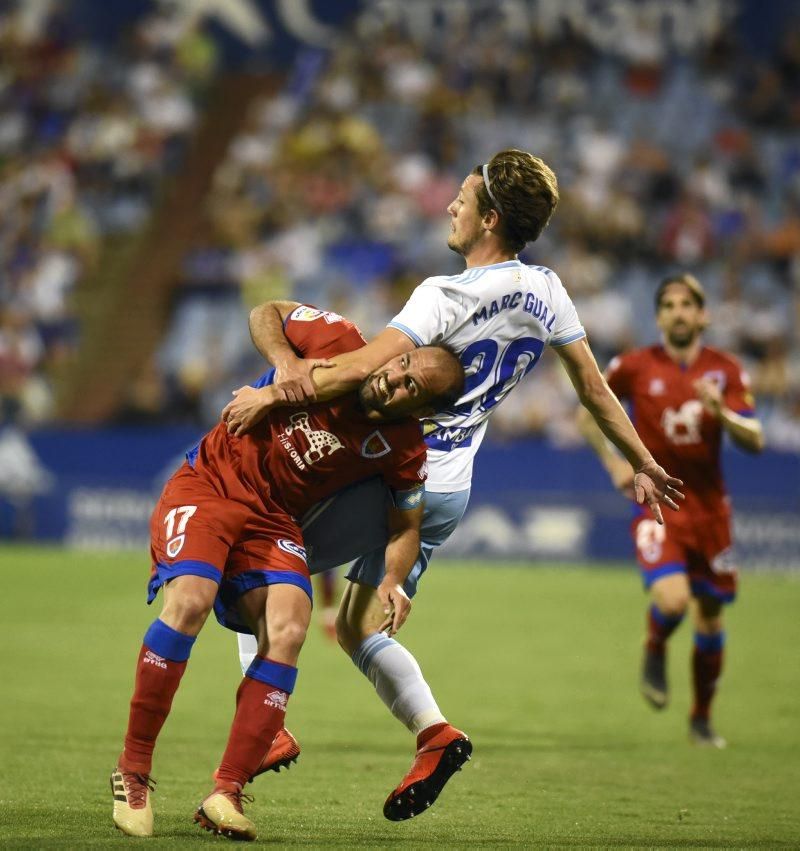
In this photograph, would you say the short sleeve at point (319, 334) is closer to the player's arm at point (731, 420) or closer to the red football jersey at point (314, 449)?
the red football jersey at point (314, 449)

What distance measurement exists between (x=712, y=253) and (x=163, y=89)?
1004 centimetres

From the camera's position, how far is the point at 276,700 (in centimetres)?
529

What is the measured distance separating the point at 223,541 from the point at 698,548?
13.3ft

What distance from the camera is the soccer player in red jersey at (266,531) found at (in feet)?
16.9

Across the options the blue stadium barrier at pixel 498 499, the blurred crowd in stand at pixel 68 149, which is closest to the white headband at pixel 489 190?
the blue stadium barrier at pixel 498 499

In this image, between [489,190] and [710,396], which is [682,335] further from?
[489,190]

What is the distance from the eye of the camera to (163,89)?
24578 millimetres

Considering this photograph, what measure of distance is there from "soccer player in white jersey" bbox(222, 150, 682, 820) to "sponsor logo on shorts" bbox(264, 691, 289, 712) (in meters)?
0.36

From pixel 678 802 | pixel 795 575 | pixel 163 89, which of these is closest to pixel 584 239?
pixel 795 575

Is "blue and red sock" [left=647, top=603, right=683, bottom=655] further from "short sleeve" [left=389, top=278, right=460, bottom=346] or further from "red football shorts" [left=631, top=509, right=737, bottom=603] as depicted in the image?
"short sleeve" [left=389, top=278, right=460, bottom=346]

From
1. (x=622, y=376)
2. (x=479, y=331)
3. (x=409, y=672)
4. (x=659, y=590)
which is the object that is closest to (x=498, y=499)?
(x=622, y=376)

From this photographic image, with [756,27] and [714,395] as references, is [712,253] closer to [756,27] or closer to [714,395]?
[756,27]

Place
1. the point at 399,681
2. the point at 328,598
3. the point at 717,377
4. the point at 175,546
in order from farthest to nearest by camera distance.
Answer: the point at 328,598 → the point at 717,377 → the point at 399,681 → the point at 175,546

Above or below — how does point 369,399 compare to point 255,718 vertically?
above
